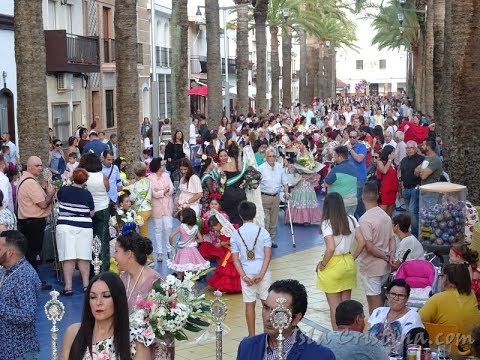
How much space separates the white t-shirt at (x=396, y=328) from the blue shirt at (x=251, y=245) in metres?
2.56

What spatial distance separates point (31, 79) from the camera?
50.4 feet

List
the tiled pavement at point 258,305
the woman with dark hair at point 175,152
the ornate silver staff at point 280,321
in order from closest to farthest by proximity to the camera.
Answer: the ornate silver staff at point 280,321
the tiled pavement at point 258,305
the woman with dark hair at point 175,152

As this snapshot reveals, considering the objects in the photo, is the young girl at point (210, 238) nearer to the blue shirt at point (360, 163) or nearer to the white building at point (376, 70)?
the blue shirt at point (360, 163)

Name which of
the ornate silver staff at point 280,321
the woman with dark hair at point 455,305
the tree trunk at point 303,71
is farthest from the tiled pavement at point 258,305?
the tree trunk at point 303,71

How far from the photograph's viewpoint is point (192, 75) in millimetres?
65375

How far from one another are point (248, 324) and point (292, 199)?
9031 millimetres

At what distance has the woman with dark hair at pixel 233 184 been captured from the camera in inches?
595

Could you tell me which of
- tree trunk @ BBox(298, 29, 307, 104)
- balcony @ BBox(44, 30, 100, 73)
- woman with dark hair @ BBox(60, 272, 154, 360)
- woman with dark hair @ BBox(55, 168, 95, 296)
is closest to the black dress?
woman with dark hair @ BBox(55, 168, 95, 296)

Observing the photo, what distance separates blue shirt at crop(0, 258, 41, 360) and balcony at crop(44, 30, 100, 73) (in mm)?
26008

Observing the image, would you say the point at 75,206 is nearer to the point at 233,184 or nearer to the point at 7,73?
the point at 233,184

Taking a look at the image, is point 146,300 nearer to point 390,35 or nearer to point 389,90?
point 390,35

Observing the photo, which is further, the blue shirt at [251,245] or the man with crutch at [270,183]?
the man with crutch at [270,183]

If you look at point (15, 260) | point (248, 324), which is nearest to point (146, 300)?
point (15, 260)

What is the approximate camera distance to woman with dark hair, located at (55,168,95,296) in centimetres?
1295
